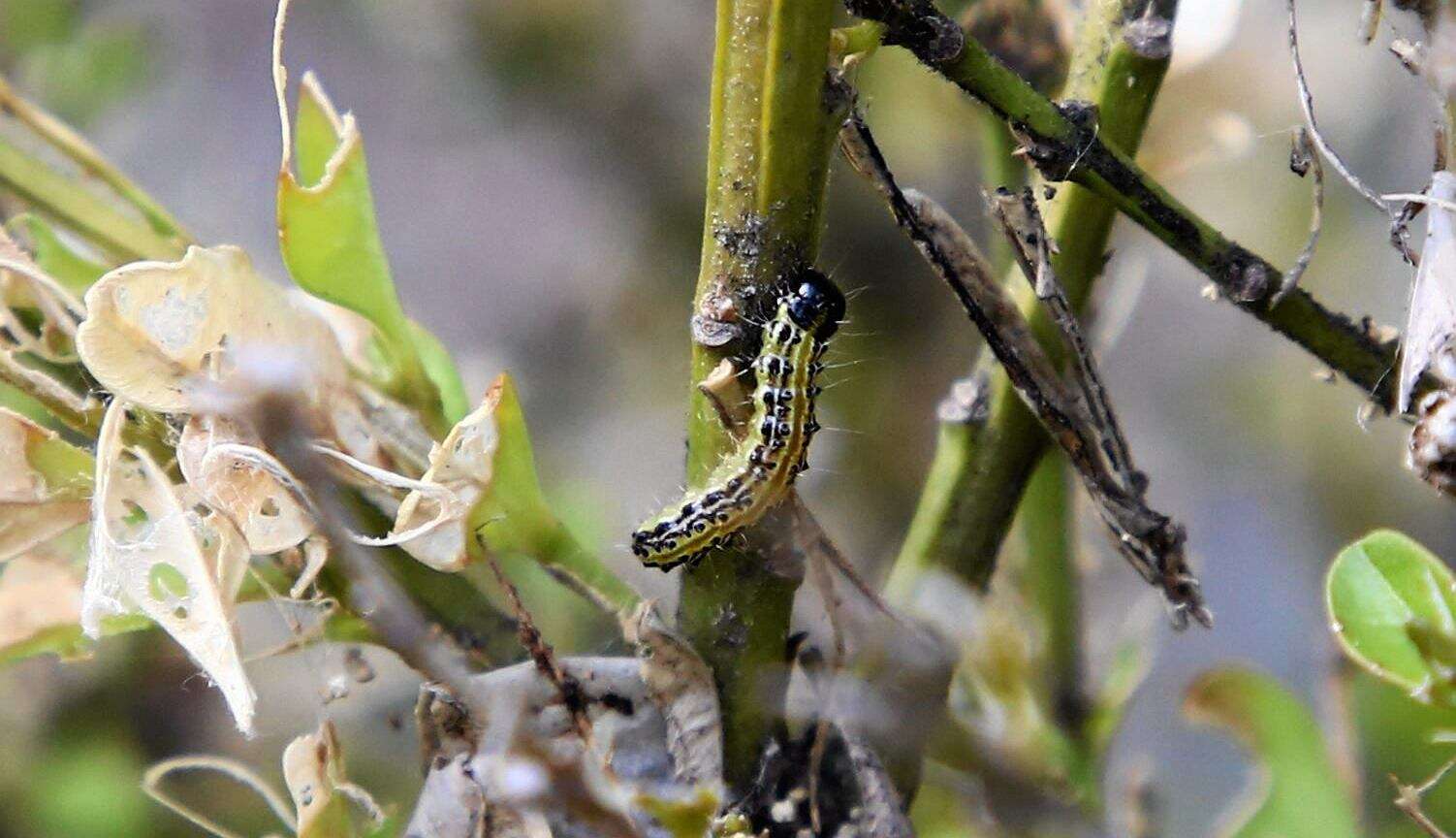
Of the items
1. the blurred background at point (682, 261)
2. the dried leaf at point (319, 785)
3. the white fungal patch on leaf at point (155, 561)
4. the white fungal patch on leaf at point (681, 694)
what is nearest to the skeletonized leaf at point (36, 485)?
the white fungal patch on leaf at point (155, 561)

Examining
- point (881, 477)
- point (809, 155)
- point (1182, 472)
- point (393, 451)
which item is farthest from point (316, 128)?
point (1182, 472)

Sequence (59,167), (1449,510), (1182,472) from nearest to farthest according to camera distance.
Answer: (59,167)
(1449,510)
(1182,472)

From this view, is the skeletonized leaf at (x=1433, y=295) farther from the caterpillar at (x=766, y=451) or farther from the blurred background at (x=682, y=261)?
the blurred background at (x=682, y=261)

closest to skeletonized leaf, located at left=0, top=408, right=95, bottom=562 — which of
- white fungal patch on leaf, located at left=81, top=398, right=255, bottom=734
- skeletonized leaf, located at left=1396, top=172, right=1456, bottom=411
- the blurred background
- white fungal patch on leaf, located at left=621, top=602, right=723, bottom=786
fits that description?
white fungal patch on leaf, located at left=81, top=398, right=255, bottom=734

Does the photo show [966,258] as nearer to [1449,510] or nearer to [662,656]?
[662,656]

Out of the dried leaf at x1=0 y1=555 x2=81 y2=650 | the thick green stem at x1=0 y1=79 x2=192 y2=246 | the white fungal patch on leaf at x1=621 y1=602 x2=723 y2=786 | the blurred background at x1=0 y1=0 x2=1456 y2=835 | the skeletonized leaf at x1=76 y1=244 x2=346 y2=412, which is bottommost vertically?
the blurred background at x1=0 y1=0 x2=1456 y2=835

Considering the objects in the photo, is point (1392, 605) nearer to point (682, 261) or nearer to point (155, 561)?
point (155, 561)

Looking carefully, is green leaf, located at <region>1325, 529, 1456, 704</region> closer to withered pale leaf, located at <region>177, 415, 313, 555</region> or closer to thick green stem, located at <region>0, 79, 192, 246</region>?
withered pale leaf, located at <region>177, 415, 313, 555</region>
